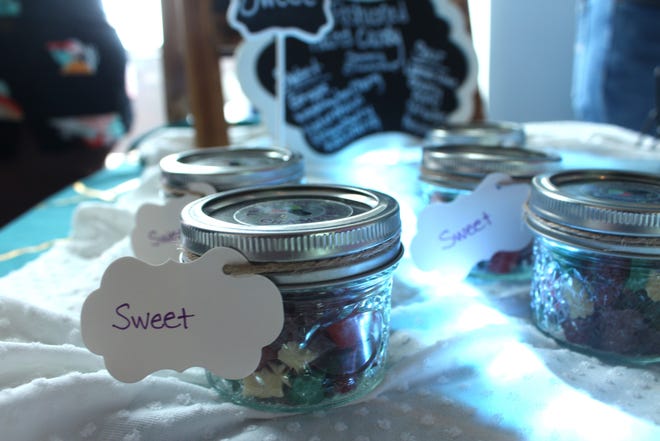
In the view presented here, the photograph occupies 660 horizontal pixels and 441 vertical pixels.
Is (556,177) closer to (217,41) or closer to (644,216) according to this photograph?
(644,216)

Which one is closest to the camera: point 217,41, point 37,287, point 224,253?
point 224,253

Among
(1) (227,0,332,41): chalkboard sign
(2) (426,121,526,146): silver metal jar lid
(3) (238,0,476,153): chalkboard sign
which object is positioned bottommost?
(2) (426,121,526,146): silver metal jar lid

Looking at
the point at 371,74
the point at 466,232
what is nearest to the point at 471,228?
the point at 466,232

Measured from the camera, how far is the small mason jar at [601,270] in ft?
1.73

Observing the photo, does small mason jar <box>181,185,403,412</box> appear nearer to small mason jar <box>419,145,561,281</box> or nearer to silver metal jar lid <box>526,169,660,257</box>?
silver metal jar lid <box>526,169,660,257</box>

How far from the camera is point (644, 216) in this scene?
52 cm

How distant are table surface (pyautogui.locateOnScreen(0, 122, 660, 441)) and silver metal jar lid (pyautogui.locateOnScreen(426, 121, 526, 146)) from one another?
517 millimetres

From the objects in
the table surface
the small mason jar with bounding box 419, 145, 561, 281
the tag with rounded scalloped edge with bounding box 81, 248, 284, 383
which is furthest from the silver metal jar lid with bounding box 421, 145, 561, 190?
the tag with rounded scalloped edge with bounding box 81, 248, 284, 383

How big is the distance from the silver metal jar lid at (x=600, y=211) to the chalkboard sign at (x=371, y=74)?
2.42 ft

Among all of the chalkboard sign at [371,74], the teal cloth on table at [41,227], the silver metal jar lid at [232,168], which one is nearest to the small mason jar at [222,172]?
the silver metal jar lid at [232,168]

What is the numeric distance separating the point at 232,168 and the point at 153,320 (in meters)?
0.35

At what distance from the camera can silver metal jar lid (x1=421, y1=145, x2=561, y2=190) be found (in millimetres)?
760

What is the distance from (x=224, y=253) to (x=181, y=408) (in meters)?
0.14

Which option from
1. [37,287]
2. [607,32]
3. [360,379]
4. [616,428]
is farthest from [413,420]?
[607,32]
